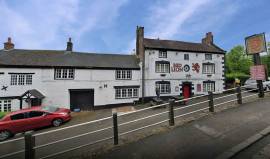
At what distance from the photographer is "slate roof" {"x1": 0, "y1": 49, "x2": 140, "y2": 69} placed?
2041cm

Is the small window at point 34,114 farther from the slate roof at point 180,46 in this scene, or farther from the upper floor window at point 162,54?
the upper floor window at point 162,54

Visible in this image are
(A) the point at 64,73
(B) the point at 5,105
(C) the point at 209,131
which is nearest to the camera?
(C) the point at 209,131

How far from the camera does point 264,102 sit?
1020cm

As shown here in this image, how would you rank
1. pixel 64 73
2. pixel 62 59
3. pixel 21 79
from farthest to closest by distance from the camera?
pixel 62 59 → pixel 64 73 → pixel 21 79

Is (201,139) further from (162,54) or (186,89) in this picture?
(186,89)

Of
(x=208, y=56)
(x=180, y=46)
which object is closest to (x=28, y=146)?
(x=180, y=46)

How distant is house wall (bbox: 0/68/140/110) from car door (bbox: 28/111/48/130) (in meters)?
5.85

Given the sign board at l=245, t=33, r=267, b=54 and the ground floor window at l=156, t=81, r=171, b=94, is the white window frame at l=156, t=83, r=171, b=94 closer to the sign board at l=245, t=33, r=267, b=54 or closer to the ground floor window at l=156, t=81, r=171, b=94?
the ground floor window at l=156, t=81, r=171, b=94

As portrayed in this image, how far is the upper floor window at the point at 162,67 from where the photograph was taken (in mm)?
24219

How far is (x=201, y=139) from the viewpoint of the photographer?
19.6 feet

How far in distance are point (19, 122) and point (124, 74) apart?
40.5 ft

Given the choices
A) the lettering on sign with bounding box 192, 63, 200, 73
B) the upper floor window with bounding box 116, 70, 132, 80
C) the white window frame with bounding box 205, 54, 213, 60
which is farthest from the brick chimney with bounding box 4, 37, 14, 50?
the white window frame with bounding box 205, 54, 213, 60

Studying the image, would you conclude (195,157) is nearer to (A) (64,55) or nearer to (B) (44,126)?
(B) (44,126)

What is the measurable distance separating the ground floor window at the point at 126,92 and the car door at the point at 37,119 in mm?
9380
